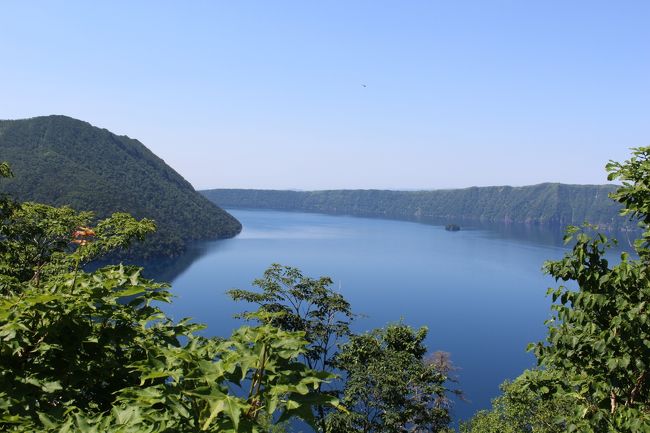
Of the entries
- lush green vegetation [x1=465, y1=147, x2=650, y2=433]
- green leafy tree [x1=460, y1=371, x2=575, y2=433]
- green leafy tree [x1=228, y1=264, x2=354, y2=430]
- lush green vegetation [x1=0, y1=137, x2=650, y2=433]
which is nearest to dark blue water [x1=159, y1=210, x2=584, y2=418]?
green leafy tree [x1=460, y1=371, x2=575, y2=433]

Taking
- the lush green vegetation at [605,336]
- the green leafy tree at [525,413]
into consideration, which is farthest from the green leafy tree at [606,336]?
the green leafy tree at [525,413]

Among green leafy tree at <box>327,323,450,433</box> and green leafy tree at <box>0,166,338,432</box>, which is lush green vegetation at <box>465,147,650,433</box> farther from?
green leafy tree at <box>327,323,450,433</box>

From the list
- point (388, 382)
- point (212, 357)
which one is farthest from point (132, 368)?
point (388, 382)

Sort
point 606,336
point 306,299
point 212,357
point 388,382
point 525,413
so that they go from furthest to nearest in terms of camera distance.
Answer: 1. point 525,413
2. point 306,299
3. point 388,382
4. point 606,336
5. point 212,357

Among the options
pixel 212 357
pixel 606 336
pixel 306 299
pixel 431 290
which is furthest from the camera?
pixel 431 290

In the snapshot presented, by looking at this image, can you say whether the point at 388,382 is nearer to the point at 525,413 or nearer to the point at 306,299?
the point at 306,299

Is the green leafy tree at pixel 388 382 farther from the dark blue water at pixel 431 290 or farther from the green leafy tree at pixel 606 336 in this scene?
the dark blue water at pixel 431 290
